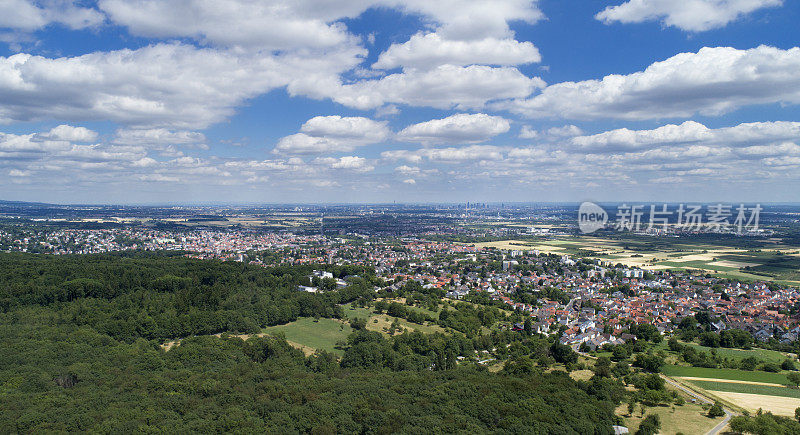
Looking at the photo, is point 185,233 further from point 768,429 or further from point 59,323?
point 768,429

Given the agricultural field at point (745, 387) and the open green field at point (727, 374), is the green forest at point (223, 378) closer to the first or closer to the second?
the agricultural field at point (745, 387)

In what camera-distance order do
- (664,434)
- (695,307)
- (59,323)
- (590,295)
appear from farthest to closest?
1. (590,295)
2. (695,307)
3. (59,323)
4. (664,434)

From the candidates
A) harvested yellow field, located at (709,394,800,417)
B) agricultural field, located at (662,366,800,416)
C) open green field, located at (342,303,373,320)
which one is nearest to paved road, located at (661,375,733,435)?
agricultural field, located at (662,366,800,416)

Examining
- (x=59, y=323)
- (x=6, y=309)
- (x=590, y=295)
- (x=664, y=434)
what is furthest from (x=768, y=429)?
(x=6, y=309)

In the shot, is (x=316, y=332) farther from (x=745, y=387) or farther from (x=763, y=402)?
(x=763, y=402)

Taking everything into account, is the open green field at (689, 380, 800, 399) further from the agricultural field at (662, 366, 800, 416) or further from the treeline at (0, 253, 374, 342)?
the treeline at (0, 253, 374, 342)

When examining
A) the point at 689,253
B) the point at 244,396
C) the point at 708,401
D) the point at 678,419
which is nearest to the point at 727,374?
the point at 708,401
